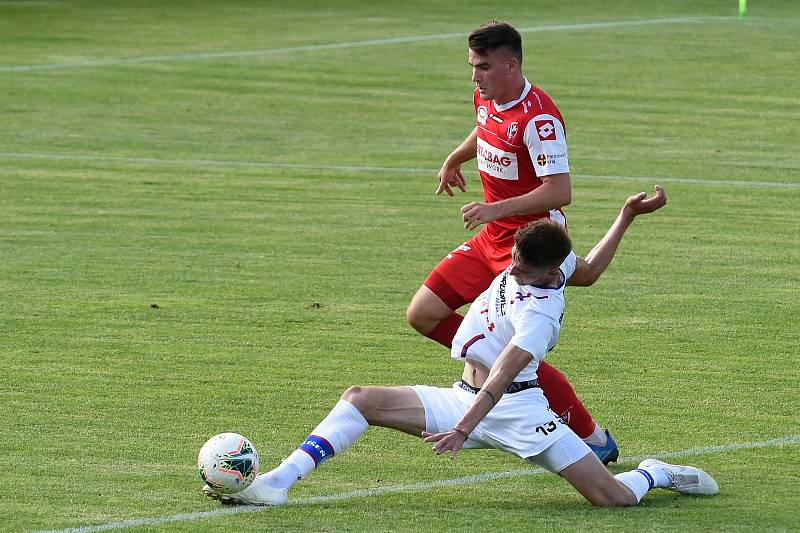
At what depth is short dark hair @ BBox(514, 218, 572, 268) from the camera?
21.3 ft

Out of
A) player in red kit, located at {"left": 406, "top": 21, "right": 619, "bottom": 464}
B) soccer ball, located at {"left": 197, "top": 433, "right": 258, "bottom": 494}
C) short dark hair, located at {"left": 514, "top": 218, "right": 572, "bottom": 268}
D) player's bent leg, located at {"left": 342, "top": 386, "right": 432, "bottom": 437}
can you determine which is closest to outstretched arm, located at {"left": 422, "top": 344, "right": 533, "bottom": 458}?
short dark hair, located at {"left": 514, "top": 218, "right": 572, "bottom": 268}

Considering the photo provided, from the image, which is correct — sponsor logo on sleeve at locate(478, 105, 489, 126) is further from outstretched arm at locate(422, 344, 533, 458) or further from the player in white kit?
outstretched arm at locate(422, 344, 533, 458)

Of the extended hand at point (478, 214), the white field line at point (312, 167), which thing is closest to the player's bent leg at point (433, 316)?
the extended hand at point (478, 214)

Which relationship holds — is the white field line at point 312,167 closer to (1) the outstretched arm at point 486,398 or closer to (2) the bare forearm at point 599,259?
(2) the bare forearm at point 599,259

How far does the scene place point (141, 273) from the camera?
1220cm

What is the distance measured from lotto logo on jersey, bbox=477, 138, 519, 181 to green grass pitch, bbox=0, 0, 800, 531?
1382 mm

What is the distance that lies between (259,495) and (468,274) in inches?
73.8

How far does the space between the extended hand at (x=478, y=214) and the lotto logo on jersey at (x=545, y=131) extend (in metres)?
0.54

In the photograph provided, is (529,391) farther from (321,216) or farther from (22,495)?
(321,216)

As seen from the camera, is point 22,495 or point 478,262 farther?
point 478,262

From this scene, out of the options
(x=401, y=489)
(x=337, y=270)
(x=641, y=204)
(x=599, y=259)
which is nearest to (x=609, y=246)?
(x=599, y=259)

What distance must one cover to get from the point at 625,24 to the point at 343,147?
578 inches

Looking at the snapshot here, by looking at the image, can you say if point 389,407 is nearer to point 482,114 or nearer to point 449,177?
point 482,114

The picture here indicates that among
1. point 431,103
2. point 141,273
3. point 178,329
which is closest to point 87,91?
point 431,103
